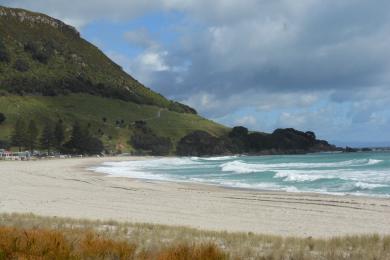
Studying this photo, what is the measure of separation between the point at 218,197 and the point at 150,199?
146 inches

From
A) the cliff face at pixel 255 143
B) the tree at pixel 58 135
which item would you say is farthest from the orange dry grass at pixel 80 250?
the cliff face at pixel 255 143

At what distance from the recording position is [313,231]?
57.6 feet

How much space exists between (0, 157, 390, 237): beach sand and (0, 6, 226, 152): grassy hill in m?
99.8

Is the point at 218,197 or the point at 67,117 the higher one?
the point at 67,117

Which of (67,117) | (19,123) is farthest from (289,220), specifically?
(67,117)

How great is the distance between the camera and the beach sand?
18844 mm

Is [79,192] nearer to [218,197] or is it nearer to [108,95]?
[218,197]

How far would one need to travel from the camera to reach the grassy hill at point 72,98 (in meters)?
140

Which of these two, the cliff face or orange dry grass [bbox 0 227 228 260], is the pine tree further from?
orange dry grass [bbox 0 227 228 260]

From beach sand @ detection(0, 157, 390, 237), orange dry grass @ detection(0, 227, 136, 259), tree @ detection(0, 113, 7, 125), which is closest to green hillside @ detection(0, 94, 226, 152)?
tree @ detection(0, 113, 7, 125)

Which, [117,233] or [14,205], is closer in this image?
[117,233]

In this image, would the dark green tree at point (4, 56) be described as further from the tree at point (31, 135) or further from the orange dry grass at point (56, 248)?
the orange dry grass at point (56, 248)

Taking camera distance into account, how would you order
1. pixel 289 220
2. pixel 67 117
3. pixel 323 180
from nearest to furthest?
1. pixel 289 220
2. pixel 323 180
3. pixel 67 117

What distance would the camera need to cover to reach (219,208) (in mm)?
24031
